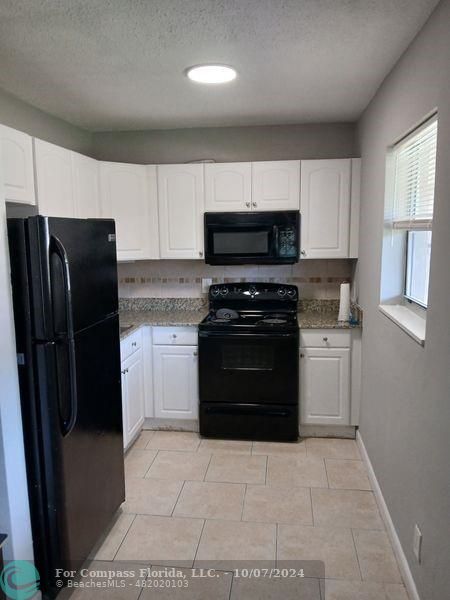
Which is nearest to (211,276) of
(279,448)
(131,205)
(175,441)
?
(131,205)

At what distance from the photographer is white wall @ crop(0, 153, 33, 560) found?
1.62 m

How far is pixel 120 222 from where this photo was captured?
11.1 ft

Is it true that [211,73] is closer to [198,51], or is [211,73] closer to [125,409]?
[198,51]

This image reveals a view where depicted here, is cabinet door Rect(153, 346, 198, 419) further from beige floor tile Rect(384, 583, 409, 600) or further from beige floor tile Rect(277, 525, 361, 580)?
beige floor tile Rect(384, 583, 409, 600)

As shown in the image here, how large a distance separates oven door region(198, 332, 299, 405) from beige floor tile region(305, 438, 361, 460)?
355 mm

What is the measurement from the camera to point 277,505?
252cm

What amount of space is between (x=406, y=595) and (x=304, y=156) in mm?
2966

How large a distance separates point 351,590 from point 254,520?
0.63 metres

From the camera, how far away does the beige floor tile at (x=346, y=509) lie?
7.70ft

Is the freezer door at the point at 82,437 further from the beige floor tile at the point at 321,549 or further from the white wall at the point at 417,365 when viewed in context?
the white wall at the point at 417,365

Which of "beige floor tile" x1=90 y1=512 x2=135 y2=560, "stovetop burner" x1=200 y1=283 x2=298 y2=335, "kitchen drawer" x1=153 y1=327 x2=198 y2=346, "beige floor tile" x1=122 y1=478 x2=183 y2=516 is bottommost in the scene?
"beige floor tile" x1=90 y1=512 x2=135 y2=560

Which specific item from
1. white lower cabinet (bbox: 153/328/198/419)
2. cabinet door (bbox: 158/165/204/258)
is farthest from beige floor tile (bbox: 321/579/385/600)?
cabinet door (bbox: 158/165/204/258)

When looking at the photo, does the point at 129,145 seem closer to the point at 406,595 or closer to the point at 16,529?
the point at 16,529

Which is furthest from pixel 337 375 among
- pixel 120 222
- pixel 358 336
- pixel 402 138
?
pixel 120 222
